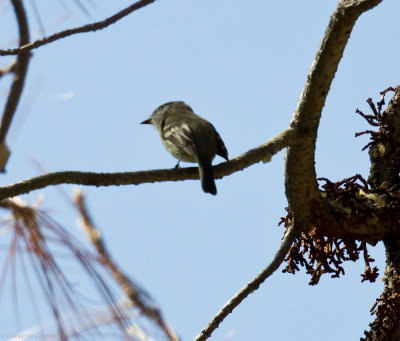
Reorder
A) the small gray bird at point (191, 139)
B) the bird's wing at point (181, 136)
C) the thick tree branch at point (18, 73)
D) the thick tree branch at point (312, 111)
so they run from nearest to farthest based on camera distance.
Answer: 1. the thick tree branch at point (18, 73)
2. the thick tree branch at point (312, 111)
3. the small gray bird at point (191, 139)
4. the bird's wing at point (181, 136)

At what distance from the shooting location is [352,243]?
12.9 feet

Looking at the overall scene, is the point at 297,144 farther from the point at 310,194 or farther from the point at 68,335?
the point at 68,335

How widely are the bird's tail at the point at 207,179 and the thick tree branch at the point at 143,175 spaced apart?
0.82ft

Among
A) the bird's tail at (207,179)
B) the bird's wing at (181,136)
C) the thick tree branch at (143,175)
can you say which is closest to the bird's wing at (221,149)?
the bird's wing at (181,136)

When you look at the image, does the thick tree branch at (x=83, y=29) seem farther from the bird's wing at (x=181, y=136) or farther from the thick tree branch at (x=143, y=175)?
the bird's wing at (x=181, y=136)

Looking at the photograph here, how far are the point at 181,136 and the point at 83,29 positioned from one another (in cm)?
234

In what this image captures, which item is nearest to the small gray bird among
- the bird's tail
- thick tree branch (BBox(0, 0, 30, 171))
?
the bird's tail

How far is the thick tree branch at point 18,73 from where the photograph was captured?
276 cm

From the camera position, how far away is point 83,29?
289 cm

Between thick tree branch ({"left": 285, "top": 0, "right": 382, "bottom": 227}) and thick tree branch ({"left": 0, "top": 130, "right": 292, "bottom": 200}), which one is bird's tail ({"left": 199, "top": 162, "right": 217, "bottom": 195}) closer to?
thick tree branch ({"left": 0, "top": 130, "right": 292, "bottom": 200})

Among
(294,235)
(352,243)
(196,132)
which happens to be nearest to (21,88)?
(294,235)

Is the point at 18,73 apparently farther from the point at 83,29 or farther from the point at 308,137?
the point at 308,137

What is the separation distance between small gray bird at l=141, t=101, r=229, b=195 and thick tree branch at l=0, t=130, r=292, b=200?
0.67 m

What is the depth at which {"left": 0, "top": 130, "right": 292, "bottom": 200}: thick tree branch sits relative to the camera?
2648 mm
